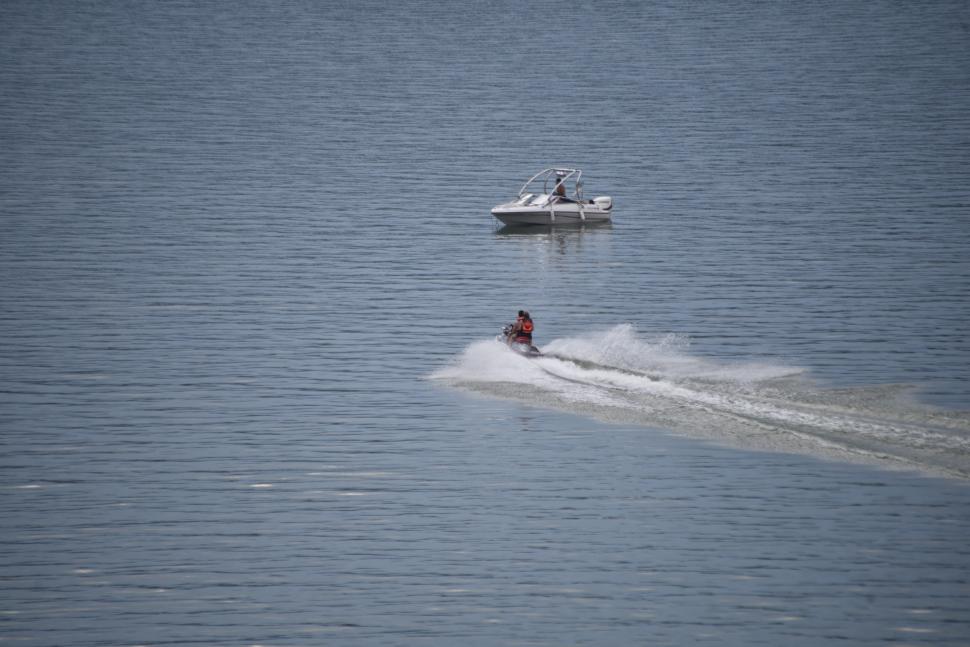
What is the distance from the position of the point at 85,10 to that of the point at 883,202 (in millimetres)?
139046

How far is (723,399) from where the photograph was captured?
4144 centimetres

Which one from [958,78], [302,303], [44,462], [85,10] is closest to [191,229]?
[302,303]

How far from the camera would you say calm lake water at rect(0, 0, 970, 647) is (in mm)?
32312

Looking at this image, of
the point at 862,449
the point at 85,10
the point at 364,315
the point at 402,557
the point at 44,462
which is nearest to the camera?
the point at 402,557

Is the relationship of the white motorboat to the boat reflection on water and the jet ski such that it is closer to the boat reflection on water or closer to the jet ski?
the boat reflection on water

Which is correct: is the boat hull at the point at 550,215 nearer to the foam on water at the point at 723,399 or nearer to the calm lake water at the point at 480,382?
the calm lake water at the point at 480,382

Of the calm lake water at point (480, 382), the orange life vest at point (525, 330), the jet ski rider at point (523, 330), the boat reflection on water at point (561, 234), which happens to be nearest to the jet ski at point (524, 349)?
the jet ski rider at point (523, 330)

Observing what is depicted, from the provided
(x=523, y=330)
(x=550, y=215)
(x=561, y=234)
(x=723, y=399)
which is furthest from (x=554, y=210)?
(x=723, y=399)

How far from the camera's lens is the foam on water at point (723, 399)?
122ft

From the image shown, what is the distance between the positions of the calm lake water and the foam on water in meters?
0.16

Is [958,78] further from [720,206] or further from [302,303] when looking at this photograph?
[302,303]

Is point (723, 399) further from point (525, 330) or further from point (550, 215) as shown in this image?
point (550, 215)

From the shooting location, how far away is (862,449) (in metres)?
37.2

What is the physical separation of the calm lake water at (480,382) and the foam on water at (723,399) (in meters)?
0.16
